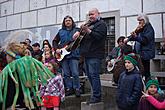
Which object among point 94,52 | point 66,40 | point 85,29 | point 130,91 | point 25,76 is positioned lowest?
point 130,91

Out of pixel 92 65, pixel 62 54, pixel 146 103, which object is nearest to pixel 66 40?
pixel 62 54

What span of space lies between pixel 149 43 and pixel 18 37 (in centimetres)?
305

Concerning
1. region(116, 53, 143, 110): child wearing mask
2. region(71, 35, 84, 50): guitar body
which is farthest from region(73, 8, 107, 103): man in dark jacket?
region(116, 53, 143, 110): child wearing mask

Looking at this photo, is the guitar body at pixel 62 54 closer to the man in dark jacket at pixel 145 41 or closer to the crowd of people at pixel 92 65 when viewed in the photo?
the crowd of people at pixel 92 65

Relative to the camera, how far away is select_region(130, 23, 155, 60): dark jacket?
5891mm

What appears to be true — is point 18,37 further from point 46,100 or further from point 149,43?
point 149,43

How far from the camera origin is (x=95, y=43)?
221 inches

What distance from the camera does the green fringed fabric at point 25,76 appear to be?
3.27 m

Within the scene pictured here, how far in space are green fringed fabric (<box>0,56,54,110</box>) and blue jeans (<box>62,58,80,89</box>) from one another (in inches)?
111

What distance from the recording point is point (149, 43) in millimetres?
5953

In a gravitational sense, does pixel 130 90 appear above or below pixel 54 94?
above

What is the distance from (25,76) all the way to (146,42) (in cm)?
315

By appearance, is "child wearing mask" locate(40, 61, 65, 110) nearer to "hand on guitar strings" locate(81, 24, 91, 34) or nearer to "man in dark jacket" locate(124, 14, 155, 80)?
"hand on guitar strings" locate(81, 24, 91, 34)

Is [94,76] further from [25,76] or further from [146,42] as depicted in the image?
[25,76]
